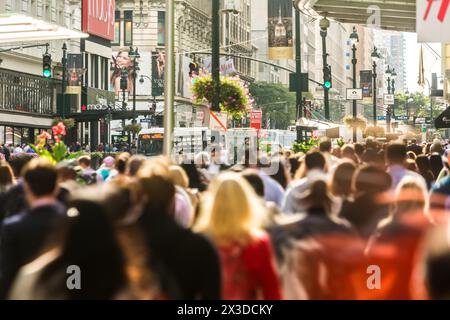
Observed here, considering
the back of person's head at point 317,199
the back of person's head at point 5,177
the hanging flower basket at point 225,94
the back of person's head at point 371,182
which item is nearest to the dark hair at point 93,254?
the back of person's head at point 317,199

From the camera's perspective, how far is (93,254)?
215 inches

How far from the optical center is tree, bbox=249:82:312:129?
12412cm

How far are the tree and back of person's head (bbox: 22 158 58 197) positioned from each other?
115m

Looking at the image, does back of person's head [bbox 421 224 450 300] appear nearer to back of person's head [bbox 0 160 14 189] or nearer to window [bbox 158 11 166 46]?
back of person's head [bbox 0 160 14 189]

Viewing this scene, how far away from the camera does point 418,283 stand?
6.38 meters

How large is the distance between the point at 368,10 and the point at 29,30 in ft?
47.5

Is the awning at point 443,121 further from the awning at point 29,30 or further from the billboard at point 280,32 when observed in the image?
the awning at point 29,30

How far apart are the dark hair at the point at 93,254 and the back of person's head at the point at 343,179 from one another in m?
4.02

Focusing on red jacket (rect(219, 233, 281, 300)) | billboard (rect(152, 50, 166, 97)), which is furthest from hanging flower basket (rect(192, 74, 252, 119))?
billboard (rect(152, 50, 166, 97))

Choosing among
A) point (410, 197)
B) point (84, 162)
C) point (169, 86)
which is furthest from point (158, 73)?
point (410, 197)

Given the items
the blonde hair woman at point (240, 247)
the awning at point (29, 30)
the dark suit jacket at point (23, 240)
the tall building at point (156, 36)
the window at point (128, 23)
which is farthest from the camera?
the window at point (128, 23)

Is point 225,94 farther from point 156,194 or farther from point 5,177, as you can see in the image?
point 156,194

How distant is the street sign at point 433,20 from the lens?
1545 cm
